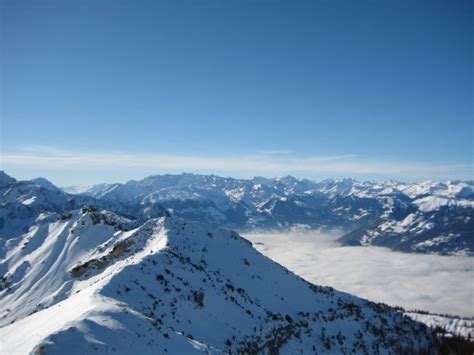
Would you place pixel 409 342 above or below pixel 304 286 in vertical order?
below

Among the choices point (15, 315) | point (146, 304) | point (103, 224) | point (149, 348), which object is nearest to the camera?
point (149, 348)

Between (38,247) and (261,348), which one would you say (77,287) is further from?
(38,247)

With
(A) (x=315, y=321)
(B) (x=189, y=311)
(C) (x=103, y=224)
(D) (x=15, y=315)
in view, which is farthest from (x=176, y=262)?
(C) (x=103, y=224)

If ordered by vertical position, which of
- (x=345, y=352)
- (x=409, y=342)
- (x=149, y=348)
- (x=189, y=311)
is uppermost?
(x=149, y=348)

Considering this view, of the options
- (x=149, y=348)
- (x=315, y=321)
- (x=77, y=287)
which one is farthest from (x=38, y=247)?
(x=149, y=348)

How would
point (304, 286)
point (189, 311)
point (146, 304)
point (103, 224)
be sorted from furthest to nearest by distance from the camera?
point (103, 224) → point (304, 286) → point (189, 311) → point (146, 304)

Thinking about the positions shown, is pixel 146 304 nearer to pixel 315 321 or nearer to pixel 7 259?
pixel 315 321

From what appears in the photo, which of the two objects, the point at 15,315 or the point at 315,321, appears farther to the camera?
the point at 15,315
